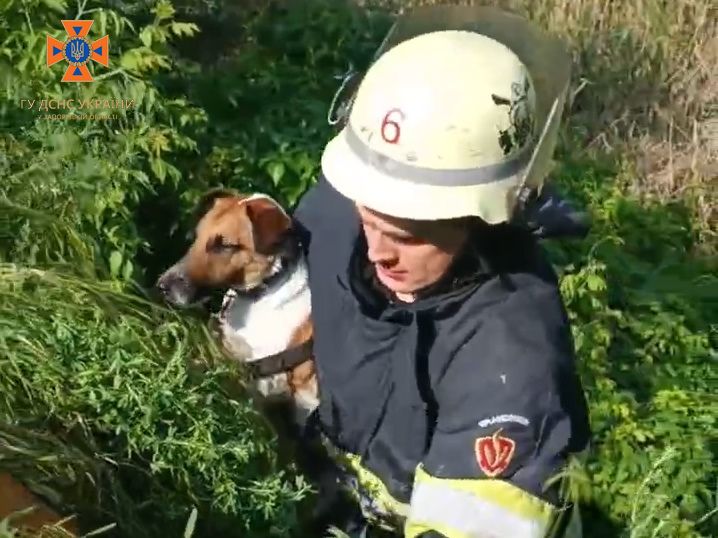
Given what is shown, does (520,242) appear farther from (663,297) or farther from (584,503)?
(663,297)

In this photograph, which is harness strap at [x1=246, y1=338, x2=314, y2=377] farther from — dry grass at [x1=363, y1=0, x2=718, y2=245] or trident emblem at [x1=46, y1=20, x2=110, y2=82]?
dry grass at [x1=363, y1=0, x2=718, y2=245]

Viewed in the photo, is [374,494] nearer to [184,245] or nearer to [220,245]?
[220,245]

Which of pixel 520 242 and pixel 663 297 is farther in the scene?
pixel 663 297

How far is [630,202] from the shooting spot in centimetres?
609

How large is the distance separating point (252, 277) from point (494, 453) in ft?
5.95

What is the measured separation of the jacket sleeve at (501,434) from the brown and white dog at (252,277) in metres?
1.29

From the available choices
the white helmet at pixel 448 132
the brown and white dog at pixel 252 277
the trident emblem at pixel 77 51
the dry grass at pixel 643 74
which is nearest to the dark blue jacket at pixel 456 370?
the white helmet at pixel 448 132

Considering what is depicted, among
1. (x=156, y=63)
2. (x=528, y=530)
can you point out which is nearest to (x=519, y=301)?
(x=528, y=530)

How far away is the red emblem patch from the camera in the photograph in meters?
2.76

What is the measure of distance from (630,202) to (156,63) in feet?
8.49

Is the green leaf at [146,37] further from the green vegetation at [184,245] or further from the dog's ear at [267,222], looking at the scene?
the dog's ear at [267,222]

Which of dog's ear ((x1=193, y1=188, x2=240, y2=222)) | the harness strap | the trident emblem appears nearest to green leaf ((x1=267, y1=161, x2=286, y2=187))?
dog's ear ((x1=193, y1=188, x2=240, y2=222))

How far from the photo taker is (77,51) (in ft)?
14.0

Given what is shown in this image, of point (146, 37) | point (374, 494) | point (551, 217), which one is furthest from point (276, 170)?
point (551, 217)
